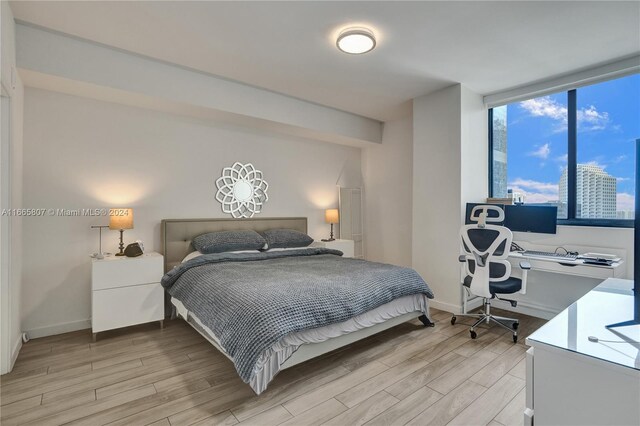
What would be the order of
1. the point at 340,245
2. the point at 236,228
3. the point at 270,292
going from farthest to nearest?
1. the point at 340,245
2. the point at 236,228
3. the point at 270,292

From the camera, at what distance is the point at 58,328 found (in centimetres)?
310

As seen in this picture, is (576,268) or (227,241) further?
(227,241)

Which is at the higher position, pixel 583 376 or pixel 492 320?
pixel 583 376

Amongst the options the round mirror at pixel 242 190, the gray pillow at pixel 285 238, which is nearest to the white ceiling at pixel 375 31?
the round mirror at pixel 242 190

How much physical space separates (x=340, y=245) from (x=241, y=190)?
166 centimetres

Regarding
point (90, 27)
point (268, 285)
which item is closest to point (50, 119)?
point (90, 27)

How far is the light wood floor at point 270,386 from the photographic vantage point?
1.88m

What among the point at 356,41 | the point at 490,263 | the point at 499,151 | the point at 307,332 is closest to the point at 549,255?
the point at 490,263

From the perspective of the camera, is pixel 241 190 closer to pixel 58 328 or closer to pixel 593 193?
pixel 58 328

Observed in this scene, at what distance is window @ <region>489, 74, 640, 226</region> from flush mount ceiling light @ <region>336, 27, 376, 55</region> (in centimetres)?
232

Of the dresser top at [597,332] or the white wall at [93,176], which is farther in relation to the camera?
the white wall at [93,176]

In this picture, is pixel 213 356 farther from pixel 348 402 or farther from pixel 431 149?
pixel 431 149

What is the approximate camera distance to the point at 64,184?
10.3ft

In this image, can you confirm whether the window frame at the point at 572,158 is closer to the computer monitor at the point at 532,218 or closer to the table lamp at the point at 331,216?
the computer monitor at the point at 532,218
